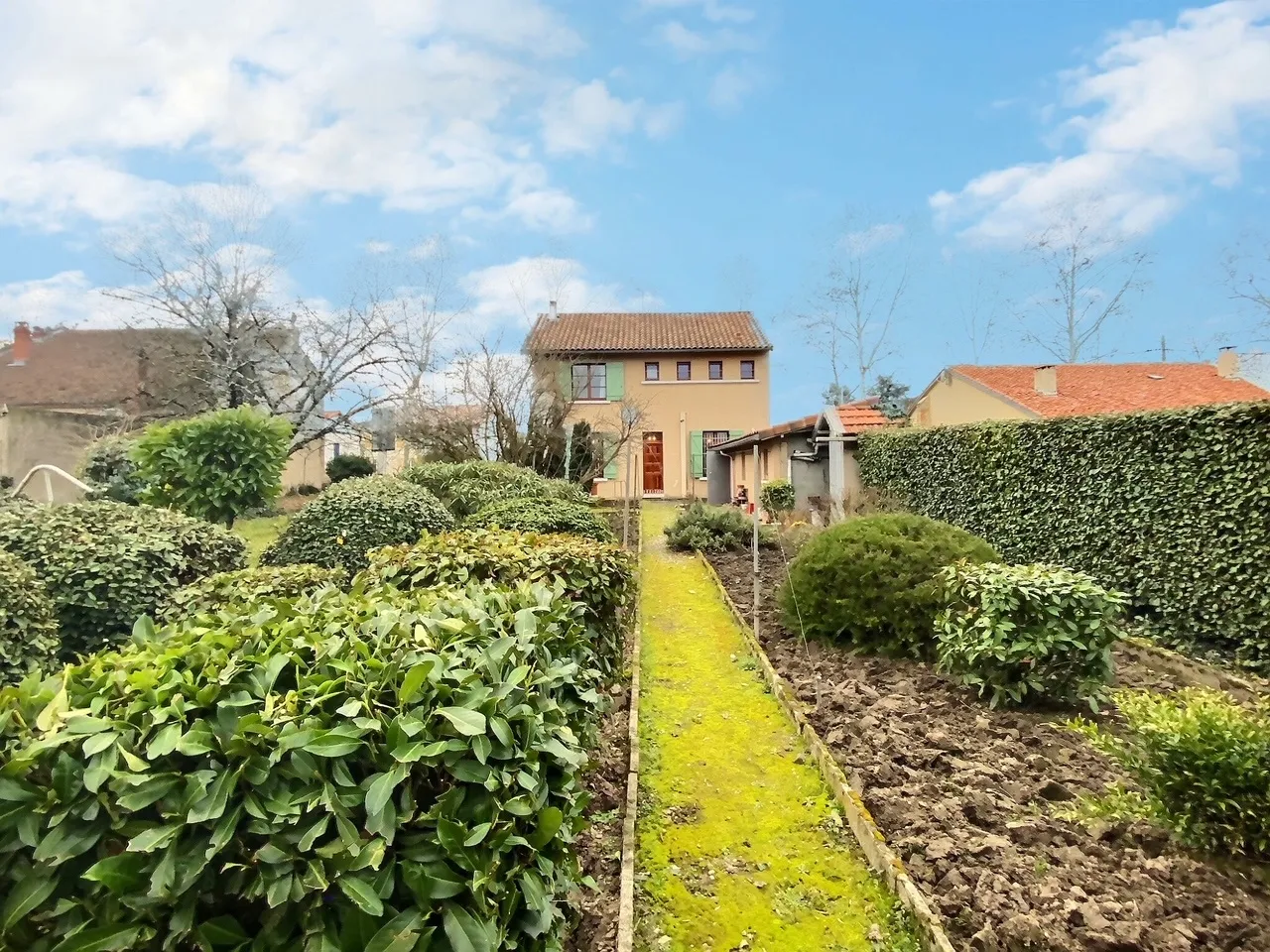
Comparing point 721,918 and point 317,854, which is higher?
point 317,854

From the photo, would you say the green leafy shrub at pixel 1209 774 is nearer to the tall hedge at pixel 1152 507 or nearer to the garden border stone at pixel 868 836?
the garden border stone at pixel 868 836

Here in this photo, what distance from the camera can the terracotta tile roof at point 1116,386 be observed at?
62.6ft

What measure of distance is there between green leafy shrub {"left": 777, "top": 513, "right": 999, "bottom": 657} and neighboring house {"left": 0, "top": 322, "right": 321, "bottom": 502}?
14.8 meters

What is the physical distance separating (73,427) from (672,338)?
785 inches

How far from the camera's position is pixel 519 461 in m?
19.0

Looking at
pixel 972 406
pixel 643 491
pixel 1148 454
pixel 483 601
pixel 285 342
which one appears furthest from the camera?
pixel 643 491

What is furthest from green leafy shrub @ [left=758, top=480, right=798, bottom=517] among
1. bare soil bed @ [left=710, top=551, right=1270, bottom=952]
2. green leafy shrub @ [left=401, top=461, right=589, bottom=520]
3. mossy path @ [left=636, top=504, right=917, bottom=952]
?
bare soil bed @ [left=710, top=551, right=1270, bottom=952]

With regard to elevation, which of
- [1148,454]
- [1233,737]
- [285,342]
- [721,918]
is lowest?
[721,918]

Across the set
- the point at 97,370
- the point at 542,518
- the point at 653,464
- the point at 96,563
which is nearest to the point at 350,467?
the point at 97,370

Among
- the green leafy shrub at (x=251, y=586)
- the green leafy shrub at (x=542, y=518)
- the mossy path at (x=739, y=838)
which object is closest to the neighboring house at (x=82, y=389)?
the green leafy shrub at (x=542, y=518)

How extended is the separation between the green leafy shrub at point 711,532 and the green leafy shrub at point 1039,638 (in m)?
A: 8.17

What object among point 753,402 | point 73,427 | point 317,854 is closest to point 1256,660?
point 317,854

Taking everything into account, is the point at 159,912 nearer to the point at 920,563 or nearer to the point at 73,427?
the point at 920,563

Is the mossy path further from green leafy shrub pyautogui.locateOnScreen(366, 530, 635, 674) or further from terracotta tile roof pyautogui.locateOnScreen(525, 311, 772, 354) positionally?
terracotta tile roof pyautogui.locateOnScreen(525, 311, 772, 354)
